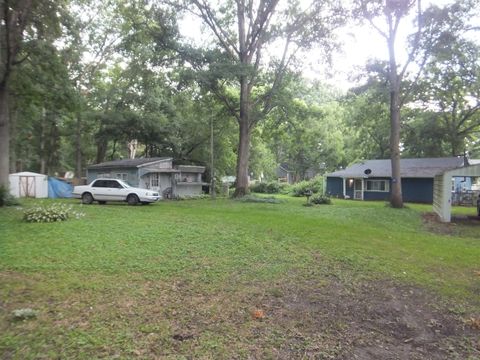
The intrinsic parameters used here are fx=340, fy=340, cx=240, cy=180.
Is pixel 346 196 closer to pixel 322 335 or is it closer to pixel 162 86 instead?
pixel 162 86

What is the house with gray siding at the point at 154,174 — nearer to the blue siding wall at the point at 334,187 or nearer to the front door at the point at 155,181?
the front door at the point at 155,181

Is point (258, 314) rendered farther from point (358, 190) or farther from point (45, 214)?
Result: point (358, 190)

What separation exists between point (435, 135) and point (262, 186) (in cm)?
1911

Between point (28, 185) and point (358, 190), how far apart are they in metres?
27.0

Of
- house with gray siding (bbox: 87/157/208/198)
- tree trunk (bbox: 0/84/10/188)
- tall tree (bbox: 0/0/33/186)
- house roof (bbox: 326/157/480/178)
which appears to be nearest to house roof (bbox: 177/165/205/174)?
house with gray siding (bbox: 87/157/208/198)

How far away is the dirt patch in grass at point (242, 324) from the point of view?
3.53m

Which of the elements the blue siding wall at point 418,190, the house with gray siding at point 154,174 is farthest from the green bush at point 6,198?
the blue siding wall at point 418,190

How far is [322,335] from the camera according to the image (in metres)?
3.98

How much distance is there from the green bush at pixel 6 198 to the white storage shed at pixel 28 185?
37.4ft

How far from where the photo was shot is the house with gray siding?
2450 cm

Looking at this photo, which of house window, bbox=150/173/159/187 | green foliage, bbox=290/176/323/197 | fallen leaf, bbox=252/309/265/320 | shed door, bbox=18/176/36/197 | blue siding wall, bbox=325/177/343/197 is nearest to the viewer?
fallen leaf, bbox=252/309/265/320

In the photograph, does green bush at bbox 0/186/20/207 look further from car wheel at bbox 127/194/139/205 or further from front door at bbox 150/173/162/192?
front door at bbox 150/173/162/192

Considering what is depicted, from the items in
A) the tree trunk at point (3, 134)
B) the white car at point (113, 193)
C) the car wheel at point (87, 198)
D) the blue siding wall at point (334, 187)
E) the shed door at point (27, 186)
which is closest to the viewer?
the tree trunk at point (3, 134)

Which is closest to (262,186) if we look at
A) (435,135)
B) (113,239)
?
(435,135)
